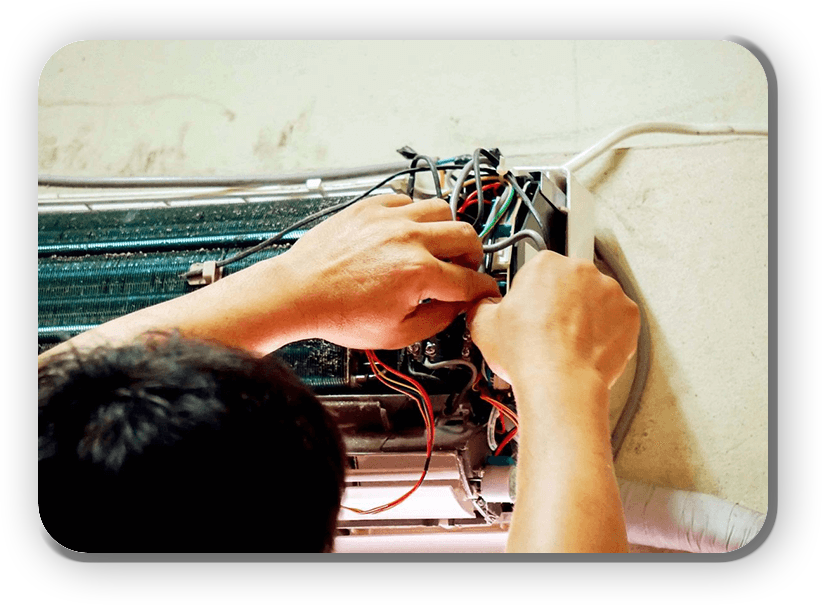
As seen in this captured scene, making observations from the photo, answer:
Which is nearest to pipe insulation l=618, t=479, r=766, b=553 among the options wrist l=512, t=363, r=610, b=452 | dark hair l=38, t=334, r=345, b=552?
wrist l=512, t=363, r=610, b=452

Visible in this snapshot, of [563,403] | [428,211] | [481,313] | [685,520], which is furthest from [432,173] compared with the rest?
[685,520]

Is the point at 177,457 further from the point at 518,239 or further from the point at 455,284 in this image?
the point at 518,239

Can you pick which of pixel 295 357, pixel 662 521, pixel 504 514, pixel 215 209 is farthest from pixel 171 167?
pixel 662 521

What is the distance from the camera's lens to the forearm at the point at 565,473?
695mm

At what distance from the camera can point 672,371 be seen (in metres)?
1.34

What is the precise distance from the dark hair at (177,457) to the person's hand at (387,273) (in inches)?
10.1

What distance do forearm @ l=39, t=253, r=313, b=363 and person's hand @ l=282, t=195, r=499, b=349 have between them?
16 millimetres

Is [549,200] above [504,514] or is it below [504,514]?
above

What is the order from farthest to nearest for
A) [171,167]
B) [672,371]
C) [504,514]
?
1. [171,167]
2. [672,371]
3. [504,514]

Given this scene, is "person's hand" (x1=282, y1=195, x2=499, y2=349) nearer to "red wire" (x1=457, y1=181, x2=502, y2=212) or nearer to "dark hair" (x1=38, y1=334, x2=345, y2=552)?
"red wire" (x1=457, y1=181, x2=502, y2=212)

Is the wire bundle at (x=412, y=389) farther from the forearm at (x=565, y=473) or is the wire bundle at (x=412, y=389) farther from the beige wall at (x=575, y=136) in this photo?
the beige wall at (x=575, y=136)

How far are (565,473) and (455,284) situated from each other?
0.27 meters

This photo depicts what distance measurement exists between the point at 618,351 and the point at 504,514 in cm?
44

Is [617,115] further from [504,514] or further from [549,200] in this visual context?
[504,514]
